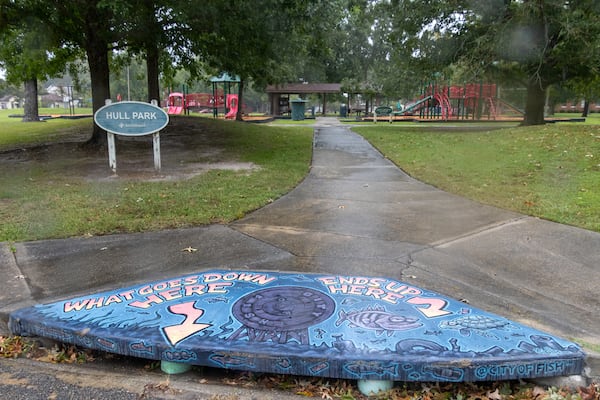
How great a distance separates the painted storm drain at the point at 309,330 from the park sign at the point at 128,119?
609 centimetres

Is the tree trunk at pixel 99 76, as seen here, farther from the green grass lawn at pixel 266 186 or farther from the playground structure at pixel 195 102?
the playground structure at pixel 195 102

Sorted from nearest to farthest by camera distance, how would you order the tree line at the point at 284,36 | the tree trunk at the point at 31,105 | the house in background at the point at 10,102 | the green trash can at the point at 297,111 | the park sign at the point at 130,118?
the park sign at the point at 130,118 < the tree line at the point at 284,36 < the tree trunk at the point at 31,105 < the green trash can at the point at 297,111 < the house in background at the point at 10,102

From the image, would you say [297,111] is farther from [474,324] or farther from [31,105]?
[474,324]

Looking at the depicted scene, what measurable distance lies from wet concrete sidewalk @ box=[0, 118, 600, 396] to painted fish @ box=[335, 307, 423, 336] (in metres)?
0.82

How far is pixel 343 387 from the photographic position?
2.80 m

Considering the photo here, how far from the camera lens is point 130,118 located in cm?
934

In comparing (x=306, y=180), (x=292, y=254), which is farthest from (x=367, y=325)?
(x=306, y=180)

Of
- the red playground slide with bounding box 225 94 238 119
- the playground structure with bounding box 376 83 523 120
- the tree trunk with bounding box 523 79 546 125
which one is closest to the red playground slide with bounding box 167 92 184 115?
the red playground slide with bounding box 225 94 238 119

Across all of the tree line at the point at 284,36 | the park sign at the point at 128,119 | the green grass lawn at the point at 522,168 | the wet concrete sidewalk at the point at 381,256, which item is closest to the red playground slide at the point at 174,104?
the tree line at the point at 284,36

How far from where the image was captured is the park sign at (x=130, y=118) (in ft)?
30.2

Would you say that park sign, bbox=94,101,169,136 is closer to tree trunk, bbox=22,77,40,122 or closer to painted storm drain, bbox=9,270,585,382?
painted storm drain, bbox=9,270,585,382

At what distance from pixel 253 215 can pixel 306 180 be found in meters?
2.84

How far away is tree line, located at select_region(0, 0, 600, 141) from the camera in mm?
10766

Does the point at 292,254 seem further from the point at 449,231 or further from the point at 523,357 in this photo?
the point at 523,357
